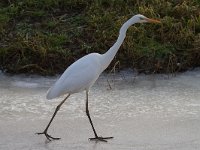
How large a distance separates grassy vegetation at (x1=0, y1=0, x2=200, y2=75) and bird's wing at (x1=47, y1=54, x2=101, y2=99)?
5.83ft

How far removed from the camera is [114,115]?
530cm

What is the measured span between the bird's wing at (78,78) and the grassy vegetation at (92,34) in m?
1.78

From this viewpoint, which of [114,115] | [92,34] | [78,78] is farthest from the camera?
[92,34]

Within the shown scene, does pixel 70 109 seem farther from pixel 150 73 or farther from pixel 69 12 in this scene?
pixel 69 12

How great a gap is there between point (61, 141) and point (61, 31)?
328cm

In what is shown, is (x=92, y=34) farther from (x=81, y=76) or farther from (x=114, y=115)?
(x=81, y=76)

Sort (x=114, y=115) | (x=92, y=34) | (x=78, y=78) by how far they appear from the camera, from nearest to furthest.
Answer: (x=78, y=78) → (x=114, y=115) → (x=92, y=34)

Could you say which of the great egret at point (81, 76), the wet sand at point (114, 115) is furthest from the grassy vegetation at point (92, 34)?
the great egret at point (81, 76)

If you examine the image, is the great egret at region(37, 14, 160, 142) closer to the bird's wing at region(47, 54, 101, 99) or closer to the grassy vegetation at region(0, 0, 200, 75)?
the bird's wing at region(47, 54, 101, 99)

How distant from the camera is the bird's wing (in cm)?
487

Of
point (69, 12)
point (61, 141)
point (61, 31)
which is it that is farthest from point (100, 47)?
point (61, 141)

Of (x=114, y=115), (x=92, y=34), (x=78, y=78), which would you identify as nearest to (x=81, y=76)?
(x=78, y=78)

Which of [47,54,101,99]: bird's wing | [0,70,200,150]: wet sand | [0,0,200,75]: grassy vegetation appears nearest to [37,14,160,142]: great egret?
[47,54,101,99]: bird's wing

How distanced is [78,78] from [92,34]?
2.68 metres
